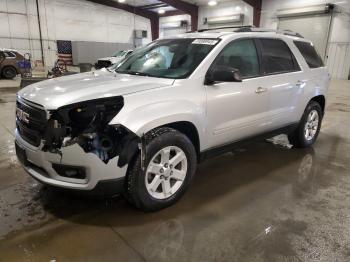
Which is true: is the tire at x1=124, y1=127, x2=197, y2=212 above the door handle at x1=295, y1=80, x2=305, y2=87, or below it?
below

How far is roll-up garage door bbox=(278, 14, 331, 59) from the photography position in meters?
17.2

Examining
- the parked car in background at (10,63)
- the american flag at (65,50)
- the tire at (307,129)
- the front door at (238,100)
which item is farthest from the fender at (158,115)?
the american flag at (65,50)

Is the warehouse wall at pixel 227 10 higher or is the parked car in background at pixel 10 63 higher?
the warehouse wall at pixel 227 10

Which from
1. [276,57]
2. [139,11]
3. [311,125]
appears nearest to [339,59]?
[311,125]

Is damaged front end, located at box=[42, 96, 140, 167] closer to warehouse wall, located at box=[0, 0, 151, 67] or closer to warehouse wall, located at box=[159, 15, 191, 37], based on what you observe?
warehouse wall, located at box=[0, 0, 151, 67]

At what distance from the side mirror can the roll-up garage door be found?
1712 cm

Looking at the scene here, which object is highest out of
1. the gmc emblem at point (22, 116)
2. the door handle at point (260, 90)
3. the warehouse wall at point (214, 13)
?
the warehouse wall at point (214, 13)

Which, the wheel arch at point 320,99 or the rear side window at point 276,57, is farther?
the wheel arch at point 320,99

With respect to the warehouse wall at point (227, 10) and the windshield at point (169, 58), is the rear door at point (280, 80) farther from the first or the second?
the warehouse wall at point (227, 10)

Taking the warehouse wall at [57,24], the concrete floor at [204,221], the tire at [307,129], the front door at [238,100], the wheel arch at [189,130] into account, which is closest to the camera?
the concrete floor at [204,221]

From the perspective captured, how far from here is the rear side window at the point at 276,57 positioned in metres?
3.62

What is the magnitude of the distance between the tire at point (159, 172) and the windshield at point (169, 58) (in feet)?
2.23

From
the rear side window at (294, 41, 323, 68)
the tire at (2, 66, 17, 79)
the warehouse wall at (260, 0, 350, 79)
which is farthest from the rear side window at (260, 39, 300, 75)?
the warehouse wall at (260, 0, 350, 79)

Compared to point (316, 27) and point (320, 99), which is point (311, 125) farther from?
point (316, 27)
